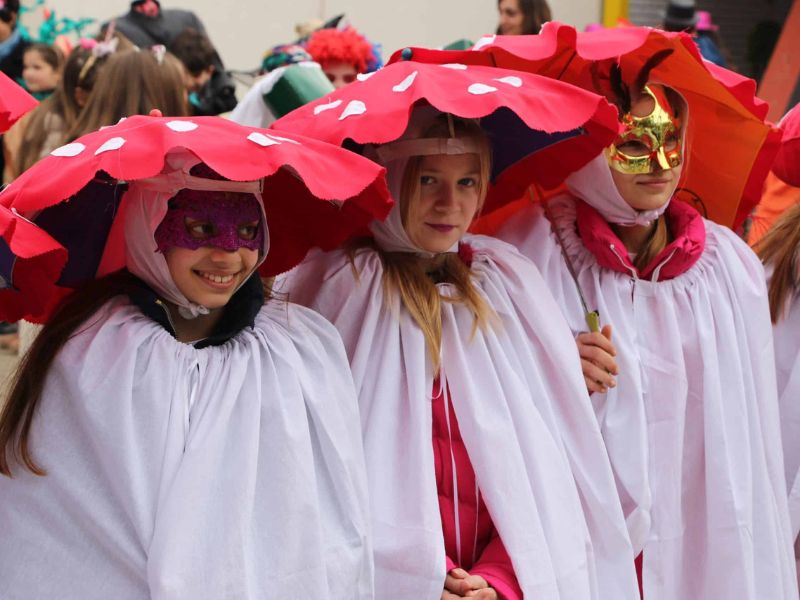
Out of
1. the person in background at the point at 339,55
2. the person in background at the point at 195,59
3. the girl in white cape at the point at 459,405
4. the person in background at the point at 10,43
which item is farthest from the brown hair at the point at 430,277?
the person in background at the point at 10,43

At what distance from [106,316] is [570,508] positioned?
1.23m

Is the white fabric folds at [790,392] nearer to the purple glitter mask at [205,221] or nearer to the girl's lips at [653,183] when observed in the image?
the girl's lips at [653,183]

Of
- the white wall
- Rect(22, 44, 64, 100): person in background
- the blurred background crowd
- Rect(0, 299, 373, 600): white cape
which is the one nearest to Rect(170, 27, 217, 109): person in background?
the blurred background crowd

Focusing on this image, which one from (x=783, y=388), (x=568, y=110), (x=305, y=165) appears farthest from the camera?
(x=783, y=388)

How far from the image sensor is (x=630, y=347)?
3580 millimetres

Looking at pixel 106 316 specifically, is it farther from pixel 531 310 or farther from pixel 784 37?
pixel 784 37

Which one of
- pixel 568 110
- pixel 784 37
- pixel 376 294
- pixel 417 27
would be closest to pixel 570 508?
pixel 376 294

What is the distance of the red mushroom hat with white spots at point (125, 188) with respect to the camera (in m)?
2.49

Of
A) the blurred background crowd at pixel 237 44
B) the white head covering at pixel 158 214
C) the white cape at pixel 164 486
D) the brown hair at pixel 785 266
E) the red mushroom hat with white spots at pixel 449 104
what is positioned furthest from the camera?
the blurred background crowd at pixel 237 44

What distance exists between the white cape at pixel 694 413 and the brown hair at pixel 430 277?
1.36 feet

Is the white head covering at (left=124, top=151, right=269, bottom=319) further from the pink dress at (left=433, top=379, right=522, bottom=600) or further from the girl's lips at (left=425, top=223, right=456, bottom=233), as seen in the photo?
the pink dress at (left=433, top=379, right=522, bottom=600)

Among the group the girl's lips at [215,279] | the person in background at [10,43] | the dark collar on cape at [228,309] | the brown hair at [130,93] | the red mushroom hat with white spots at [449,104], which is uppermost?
the red mushroom hat with white spots at [449,104]

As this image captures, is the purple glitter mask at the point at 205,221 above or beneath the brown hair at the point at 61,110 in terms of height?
above

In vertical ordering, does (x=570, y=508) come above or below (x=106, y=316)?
below
